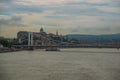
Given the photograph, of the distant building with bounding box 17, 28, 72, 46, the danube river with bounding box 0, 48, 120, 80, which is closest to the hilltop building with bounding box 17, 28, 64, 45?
the distant building with bounding box 17, 28, 72, 46

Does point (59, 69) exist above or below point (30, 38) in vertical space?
below

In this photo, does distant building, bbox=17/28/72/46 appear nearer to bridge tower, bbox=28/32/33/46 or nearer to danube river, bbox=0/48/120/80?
bridge tower, bbox=28/32/33/46

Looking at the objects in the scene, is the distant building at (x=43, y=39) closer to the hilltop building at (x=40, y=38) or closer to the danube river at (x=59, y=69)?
the hilltop building at (x=40, y=38)

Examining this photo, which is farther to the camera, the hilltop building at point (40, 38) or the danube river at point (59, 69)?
the hilltop building at point (40, 38)

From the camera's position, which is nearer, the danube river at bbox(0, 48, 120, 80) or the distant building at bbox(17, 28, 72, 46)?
the danube river at bbox(0, 48, 120, 80)

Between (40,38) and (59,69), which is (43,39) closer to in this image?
(40,38)

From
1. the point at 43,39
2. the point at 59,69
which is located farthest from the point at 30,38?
the point at 59,69

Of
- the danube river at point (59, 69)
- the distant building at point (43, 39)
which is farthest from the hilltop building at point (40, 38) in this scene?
the danube river at point (59, 69)

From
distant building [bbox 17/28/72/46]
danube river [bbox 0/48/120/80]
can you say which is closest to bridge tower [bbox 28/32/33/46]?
distant building [bbox 17/28/72/46]

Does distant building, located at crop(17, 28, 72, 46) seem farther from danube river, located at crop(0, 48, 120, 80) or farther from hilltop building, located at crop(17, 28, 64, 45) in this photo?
danube river, located at crop(0, 48, 120, 80)

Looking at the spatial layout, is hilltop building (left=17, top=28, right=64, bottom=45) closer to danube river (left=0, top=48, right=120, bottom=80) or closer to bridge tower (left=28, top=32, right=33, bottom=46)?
bridge tower (left=28, top=32, right=33, bottom=46)

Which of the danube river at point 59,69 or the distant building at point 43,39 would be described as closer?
the danube river at point 59,69

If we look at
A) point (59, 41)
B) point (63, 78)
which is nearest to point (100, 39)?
point (59, 41)

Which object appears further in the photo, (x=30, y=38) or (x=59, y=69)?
(x=30, y=38)
